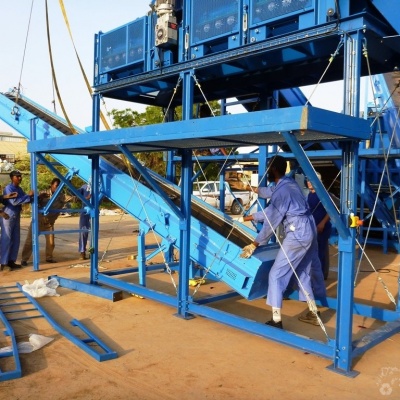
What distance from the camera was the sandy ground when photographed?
350 centimetres

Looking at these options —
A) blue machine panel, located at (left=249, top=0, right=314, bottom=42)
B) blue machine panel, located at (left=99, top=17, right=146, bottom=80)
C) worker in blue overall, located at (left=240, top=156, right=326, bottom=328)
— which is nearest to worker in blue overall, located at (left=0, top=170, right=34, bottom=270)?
blue machine panel, located at (left=99, top=17, right=146, bottom=80)

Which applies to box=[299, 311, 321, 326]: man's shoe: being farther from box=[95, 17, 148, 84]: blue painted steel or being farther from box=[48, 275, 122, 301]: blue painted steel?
box=[95, 17, 148, 84]: blue painted steel

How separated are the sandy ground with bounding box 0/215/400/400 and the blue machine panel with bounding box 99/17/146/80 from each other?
11.9 feet

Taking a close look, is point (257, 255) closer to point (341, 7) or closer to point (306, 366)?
point (306, 366)

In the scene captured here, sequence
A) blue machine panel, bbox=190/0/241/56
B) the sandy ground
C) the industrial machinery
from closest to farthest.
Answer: the sandy ground < the industrial machinery < blue machine panel, bbox=190/0/241/56

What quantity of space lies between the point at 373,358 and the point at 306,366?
0.74 meters

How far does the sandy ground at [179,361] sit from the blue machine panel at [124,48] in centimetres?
363

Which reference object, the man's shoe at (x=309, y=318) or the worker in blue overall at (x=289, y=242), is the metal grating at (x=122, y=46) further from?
the man's shoe at (x=309, y=318)

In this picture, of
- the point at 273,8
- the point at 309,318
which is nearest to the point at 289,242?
the point at 309,318

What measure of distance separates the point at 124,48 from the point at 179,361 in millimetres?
5079

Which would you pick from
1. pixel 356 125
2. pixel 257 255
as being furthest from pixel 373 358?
pixel 356 125

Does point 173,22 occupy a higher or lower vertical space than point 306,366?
higher

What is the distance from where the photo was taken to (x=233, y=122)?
3.71 meters

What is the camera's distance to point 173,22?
20.7 feet
